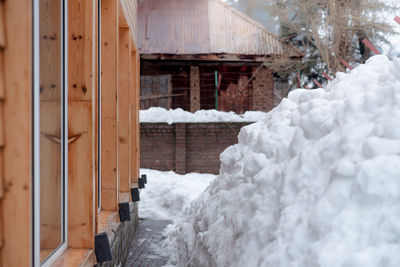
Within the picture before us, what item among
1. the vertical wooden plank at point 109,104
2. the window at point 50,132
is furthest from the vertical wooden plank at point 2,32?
the vertical wooden plank at point 109,104

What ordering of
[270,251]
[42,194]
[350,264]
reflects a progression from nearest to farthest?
[350,264]
[42,194]
[270,251]

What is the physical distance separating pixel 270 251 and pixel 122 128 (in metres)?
3.01

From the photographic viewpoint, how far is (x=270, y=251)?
182 cm

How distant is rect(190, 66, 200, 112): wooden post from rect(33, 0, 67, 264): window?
9.93 m

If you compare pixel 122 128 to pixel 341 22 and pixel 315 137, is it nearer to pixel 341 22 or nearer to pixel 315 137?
pixel 315 137

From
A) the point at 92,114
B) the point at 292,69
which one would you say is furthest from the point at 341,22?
the point at 92,114

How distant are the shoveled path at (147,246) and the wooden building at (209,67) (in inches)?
274

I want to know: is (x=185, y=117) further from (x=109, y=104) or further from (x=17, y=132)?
(x=17, y=132)

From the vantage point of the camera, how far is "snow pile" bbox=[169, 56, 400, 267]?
155cm

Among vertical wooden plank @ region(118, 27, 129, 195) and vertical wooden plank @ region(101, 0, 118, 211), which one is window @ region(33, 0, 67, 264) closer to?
vertical wooden plank @ region(101, 0, 118, 211)

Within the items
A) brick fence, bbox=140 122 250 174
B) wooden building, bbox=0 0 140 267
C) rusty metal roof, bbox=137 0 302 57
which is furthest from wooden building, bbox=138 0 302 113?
wooden building, bbox=0 0 140 267

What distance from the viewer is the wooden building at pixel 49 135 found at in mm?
1186

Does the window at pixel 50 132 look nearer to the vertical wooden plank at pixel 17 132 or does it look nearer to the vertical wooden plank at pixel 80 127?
the vertical wooden plank at pixel 80 127

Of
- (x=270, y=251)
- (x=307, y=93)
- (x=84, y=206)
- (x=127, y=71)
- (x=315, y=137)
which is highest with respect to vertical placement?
(x=127, y=71)
